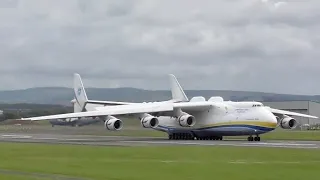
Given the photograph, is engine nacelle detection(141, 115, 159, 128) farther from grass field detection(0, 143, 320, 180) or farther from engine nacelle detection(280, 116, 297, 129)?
grass field detection(0, 143, 320, 180)

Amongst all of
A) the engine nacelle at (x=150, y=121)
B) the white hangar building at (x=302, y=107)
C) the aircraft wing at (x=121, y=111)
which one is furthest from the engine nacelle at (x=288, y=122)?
the white hangar building at (x=302, y=107)

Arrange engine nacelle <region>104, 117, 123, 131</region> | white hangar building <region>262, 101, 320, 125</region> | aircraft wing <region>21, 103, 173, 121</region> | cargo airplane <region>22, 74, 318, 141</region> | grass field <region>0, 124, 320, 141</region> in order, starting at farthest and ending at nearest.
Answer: white hangar building <region>262, 101, 320, 125</region>, grass field <region>0, 124, 320, 141</region>, aircraft wing <region>21, 103, 173, 121</region>, engine nacelle <region>104, 117, 123, 131</region>, cargo airplane <region>22, 74, 318, 141</region>

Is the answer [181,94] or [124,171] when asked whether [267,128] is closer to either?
[181,94]

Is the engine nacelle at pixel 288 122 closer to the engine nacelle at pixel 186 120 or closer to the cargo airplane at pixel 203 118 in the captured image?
the cargo airplane at pixel 203 118

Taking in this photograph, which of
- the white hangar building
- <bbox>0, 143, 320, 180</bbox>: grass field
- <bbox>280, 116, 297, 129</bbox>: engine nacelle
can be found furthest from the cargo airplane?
the white hangar building

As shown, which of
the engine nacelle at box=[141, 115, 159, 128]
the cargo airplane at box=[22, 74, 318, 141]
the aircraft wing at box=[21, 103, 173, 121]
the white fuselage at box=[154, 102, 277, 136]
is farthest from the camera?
the aircraft wing at box=[21, 103, 173, 121]

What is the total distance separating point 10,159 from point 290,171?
555 inches

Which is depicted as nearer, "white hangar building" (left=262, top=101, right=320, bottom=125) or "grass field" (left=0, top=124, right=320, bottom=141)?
"grass field" (left=0, top=124, right=320, bottom=141)

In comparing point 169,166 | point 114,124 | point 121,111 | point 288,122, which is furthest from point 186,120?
point 169,166

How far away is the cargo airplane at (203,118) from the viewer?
58.8 meters

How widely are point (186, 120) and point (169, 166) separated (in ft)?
118

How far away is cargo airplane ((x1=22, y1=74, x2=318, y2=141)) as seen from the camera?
193ft

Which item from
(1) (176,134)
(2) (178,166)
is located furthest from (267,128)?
(2) (178,166)

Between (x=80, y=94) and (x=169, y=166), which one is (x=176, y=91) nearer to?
(x=80, y=94)
